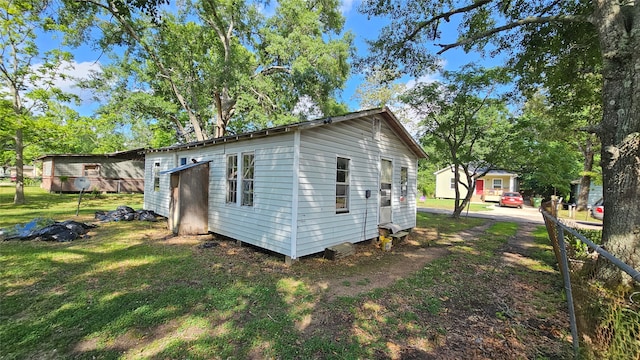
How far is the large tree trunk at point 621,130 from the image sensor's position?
380cm

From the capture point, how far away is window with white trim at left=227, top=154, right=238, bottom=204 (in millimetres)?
7305

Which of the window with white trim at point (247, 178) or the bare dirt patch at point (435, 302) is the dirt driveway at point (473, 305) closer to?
the bare dirt patch at point (435, 302)

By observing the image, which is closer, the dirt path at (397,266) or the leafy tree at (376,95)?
the dirt path at (397,266)

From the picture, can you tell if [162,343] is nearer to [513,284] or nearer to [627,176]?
[513,284]

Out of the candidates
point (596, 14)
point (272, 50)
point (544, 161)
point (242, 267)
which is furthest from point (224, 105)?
point (544, 161)

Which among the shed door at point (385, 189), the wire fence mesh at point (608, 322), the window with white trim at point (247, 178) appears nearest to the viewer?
the wire fence mesh at point (608, 322)

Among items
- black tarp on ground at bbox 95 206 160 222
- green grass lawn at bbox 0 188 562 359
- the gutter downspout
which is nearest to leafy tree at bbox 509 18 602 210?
green grass lawn at bbox 0 188 562 359

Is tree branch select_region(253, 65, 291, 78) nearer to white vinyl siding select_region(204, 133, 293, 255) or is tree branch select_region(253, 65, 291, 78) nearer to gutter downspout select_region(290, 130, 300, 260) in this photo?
white vinyl siding select_region(204, 133, 293, 255)

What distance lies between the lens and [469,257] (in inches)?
269

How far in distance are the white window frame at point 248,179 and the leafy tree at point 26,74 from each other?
1269cm

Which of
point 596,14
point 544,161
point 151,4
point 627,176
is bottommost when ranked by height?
point 627,176

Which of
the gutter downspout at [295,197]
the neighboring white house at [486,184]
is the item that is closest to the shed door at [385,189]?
the gutter downspout at [295,197]

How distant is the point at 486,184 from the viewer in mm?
28797

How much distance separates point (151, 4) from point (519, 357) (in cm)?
776
